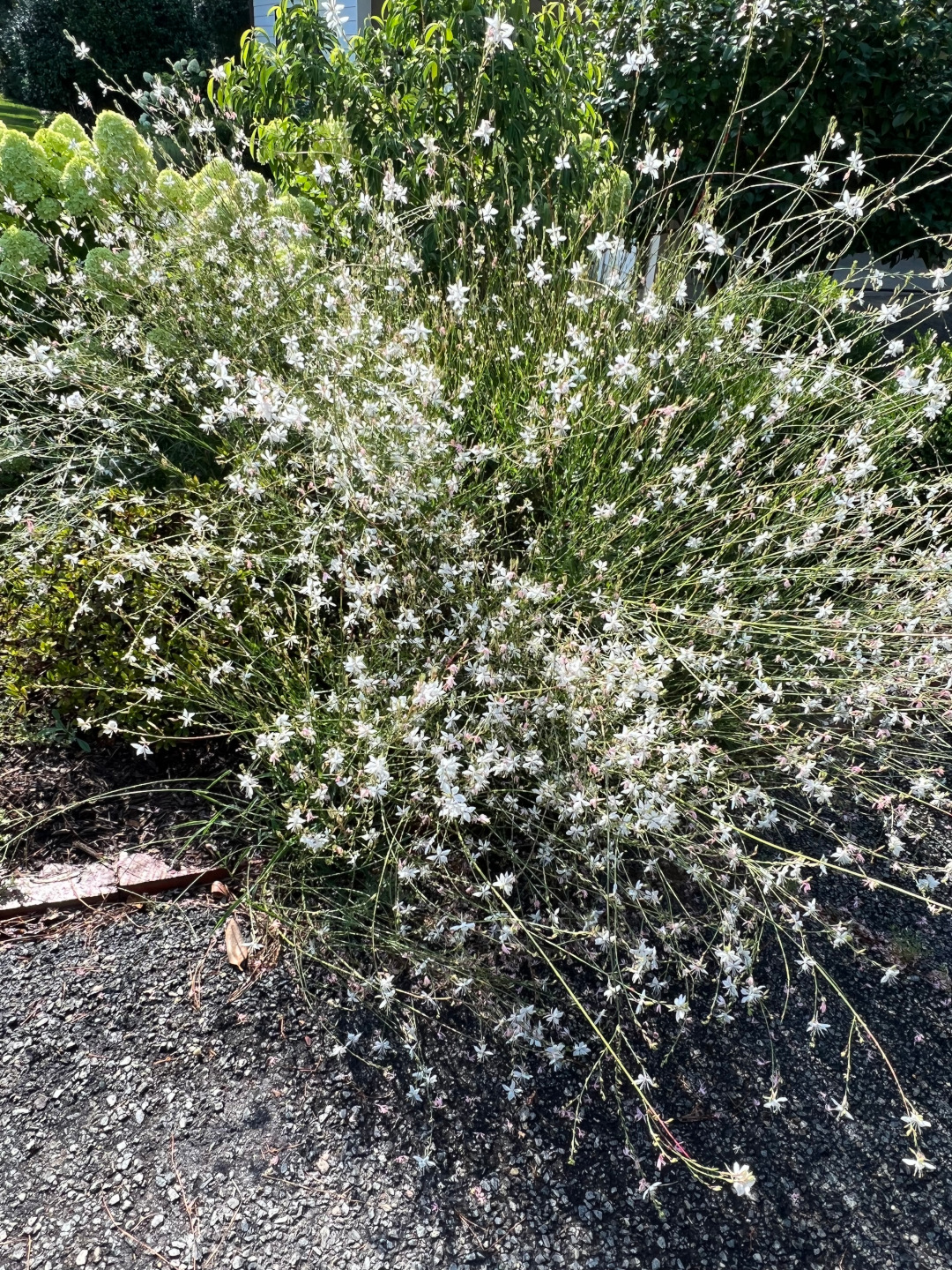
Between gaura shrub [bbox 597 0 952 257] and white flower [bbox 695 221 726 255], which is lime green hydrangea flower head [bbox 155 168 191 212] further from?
white flower [bbox 695 221 726 255]

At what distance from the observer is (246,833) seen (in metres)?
2.41

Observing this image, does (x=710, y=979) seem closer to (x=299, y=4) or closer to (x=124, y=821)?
(x=124, y=821)

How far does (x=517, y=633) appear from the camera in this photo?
2.32m

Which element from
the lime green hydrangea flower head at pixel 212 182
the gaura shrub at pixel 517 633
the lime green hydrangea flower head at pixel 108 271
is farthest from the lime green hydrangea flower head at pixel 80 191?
the gaura shrub at pixel 517 633

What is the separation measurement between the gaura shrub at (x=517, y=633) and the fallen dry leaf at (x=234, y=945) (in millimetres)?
116

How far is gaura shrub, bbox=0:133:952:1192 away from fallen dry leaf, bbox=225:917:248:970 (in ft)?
0.38

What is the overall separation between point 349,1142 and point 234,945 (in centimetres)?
56

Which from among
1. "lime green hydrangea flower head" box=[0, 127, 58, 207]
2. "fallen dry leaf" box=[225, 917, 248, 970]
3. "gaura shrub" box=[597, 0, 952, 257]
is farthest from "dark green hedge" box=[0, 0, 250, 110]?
"fallen dry leaf" box=[225, 917, 248, 970]

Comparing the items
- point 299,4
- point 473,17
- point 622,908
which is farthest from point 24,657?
point 299,4

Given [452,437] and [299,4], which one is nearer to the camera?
[452,437]

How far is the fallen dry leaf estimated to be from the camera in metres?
2.12

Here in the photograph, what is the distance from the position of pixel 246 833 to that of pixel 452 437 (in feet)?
4.60

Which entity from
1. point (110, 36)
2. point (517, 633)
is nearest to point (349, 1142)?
point (517, 633)

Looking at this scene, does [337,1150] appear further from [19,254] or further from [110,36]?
[110,36]
